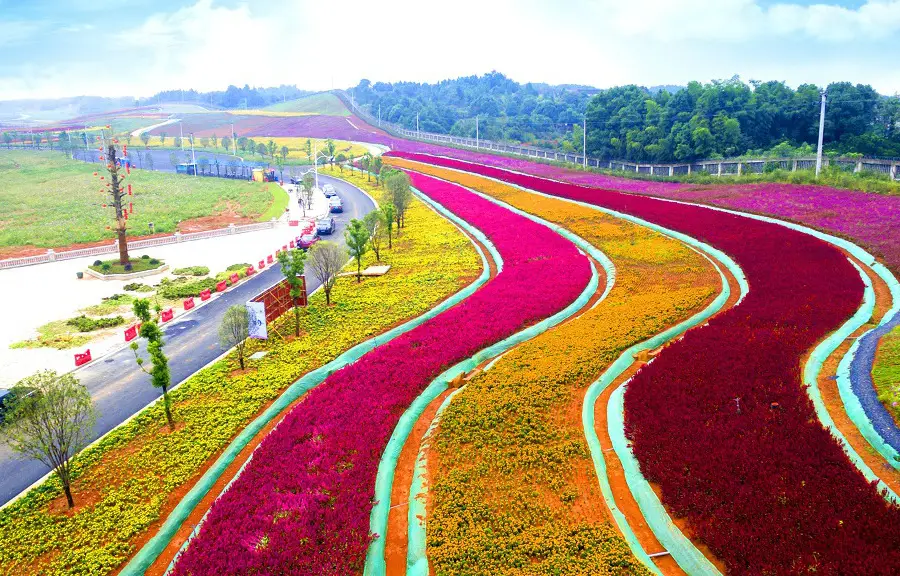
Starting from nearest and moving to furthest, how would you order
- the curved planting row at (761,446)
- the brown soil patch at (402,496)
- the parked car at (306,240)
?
the curved planting row at (761,446)
the brown soil patch at (402,496)
the parked car at (306,240)

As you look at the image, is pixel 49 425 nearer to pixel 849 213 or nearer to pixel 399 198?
pixel 399 198

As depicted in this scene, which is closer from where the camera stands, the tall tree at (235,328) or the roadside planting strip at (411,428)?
the roadside planting strip at (411,428)

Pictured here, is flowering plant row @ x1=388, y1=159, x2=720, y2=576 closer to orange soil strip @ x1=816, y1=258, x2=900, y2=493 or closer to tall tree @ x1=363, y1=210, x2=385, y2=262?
orange soil strip @ x1=816, y1=258, x2=900, y2=493

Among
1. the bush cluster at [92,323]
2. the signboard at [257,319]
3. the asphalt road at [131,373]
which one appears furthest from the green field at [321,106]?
the signboard at [257,319]

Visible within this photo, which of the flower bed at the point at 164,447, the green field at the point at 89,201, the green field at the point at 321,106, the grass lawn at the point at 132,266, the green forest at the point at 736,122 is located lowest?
the flower bed at the point at 164,447

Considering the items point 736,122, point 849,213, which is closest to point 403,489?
point 849,213

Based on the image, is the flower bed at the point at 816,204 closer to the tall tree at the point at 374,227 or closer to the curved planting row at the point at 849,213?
the curved planting row at the point at 849,213
